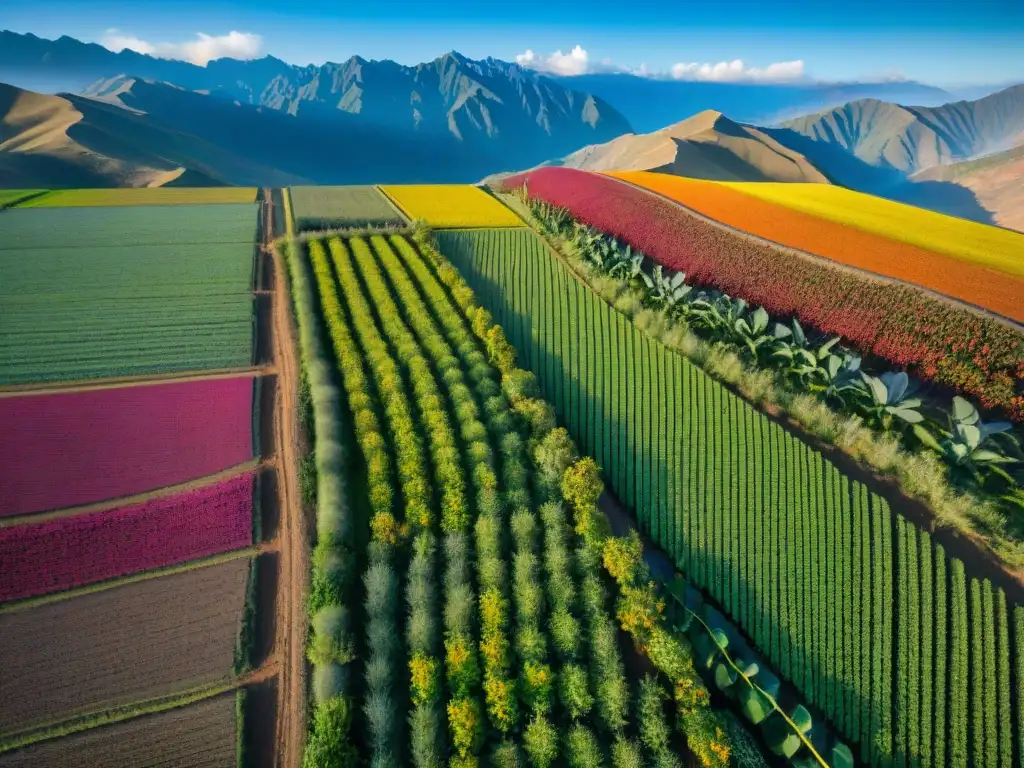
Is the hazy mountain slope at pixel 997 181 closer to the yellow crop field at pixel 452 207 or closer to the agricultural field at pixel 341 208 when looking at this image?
the yellow crop field at pixel 452 207

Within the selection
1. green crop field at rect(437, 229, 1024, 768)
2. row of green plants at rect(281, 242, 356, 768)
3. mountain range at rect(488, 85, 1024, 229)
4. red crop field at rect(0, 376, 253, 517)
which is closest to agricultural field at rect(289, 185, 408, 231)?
row of green plants at rect(281, 242, 356, 768)

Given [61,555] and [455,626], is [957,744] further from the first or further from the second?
[61,555]

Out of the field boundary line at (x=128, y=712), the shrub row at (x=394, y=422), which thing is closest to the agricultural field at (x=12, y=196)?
the shrub row at (x=394, y=422)

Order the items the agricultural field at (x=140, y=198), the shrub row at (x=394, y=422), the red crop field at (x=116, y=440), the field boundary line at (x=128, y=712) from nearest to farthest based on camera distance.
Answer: the field boundary line at (x=128, y=712), the shrub row at (x=394, y=422), the red crop field at (x=116, y=440), the agricultural field at (x=140, y=198)

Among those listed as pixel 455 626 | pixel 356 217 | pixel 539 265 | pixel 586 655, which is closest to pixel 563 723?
pixel 586 655

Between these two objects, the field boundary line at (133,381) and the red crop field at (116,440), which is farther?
the field boundary line at (133,381)

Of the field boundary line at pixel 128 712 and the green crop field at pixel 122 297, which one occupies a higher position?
the green crop field at pixel 122 297
